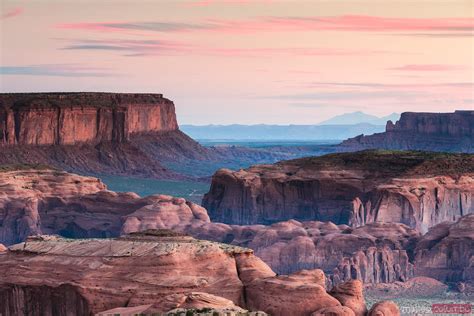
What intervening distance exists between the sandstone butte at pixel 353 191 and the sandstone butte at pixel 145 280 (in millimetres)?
73034

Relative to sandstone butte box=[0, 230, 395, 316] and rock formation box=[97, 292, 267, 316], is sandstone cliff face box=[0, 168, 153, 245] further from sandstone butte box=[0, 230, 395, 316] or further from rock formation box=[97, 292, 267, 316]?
rock formation box=[97, 292, 267, 316]

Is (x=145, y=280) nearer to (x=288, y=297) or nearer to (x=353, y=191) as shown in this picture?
(x=288, y=297)

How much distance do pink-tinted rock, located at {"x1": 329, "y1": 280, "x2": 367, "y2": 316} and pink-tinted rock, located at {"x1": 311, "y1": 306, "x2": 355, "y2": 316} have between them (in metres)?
1.80

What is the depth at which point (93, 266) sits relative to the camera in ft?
239

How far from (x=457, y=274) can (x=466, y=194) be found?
27.5 m

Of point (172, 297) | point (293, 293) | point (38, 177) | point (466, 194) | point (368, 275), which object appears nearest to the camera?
point (172, 297)

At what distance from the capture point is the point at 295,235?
125 meters

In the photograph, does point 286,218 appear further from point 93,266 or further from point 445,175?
point 93,266

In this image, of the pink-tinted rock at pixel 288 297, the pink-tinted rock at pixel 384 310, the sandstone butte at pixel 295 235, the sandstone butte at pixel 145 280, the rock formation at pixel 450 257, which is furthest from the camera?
the rock formation at pixel 450 257

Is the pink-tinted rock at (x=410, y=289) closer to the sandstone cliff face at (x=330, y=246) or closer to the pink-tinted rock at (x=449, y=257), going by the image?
the sandstone cliff face at (x=330, y=246)

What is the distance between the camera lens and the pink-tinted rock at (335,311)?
220 ft

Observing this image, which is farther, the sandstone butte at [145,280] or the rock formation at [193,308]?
the sandstone butte at [145,280]

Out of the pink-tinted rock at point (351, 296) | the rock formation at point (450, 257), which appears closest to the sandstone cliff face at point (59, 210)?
the rock formation at point (450, 257)

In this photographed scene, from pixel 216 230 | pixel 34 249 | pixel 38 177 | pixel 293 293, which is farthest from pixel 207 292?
pixel 38 177
